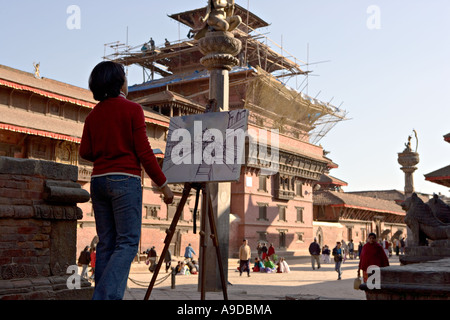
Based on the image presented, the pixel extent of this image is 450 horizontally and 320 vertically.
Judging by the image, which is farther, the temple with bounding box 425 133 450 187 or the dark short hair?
the temple with bounding box 425 133 450 187

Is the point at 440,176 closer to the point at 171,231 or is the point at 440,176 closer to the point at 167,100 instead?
the point at 167,100

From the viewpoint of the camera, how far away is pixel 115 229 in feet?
11.8

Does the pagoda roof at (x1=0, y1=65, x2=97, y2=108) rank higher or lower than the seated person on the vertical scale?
higher

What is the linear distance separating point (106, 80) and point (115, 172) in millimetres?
719

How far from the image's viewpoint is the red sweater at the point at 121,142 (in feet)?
11.6

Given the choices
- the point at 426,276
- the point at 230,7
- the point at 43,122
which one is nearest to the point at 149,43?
the point at 43,122

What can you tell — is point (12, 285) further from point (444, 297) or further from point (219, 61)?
point (219, 61)

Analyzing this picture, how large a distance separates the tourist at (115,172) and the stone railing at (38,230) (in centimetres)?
190

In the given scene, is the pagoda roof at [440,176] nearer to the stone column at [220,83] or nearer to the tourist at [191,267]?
the tourist at [191,267]

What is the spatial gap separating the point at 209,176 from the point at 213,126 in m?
0.74

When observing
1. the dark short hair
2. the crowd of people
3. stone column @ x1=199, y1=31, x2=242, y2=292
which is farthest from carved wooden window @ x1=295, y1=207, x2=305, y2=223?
the dark short hair

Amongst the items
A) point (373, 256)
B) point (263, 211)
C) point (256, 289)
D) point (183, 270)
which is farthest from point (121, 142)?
point (263, 211)

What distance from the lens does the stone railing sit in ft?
16.7

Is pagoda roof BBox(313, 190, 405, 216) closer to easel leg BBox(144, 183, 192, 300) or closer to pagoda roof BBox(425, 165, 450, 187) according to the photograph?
pagoda roof BBox(425, 165, 450, 187)
